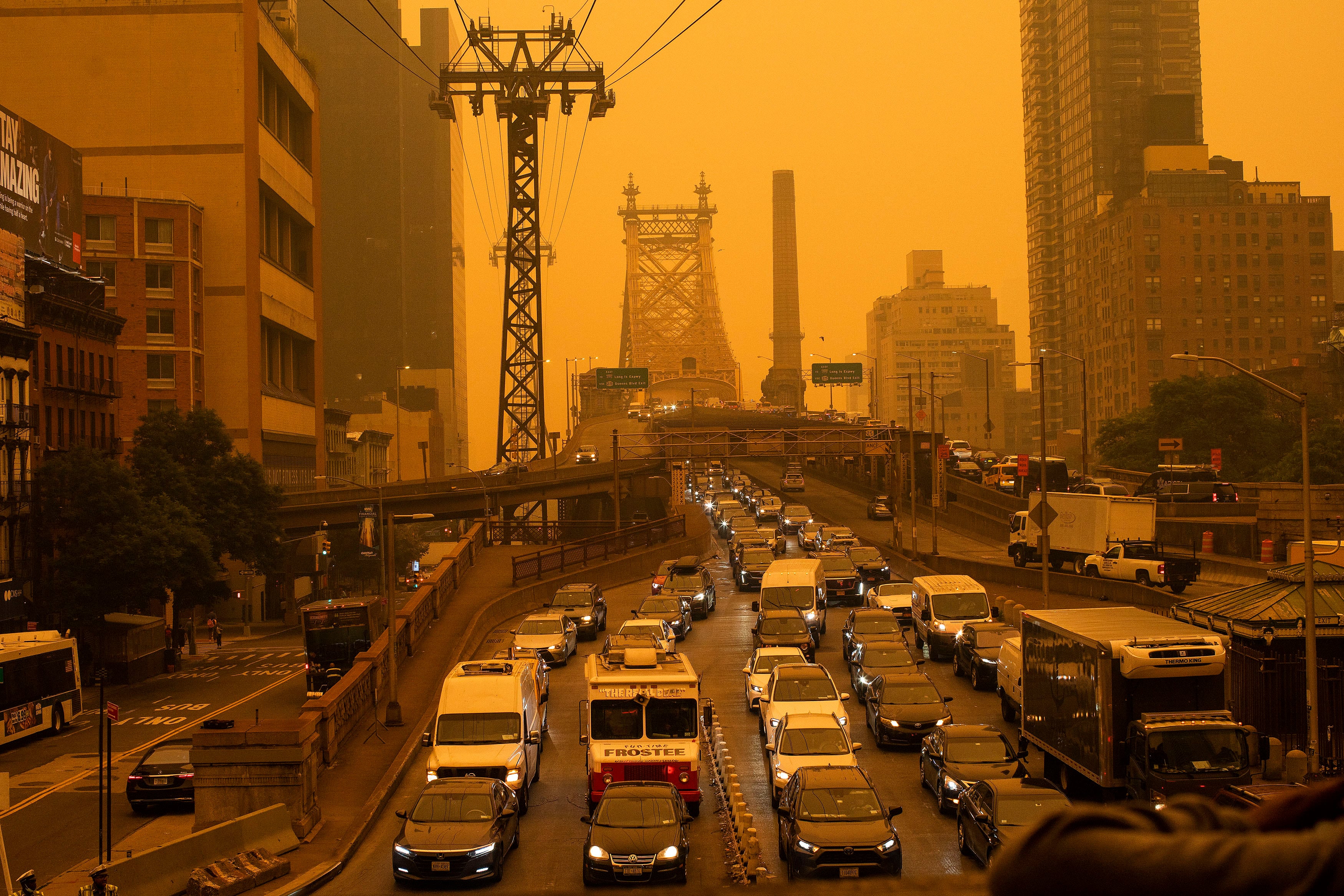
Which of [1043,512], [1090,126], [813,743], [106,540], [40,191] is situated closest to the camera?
[813,743]

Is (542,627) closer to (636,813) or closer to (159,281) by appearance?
(636,813)

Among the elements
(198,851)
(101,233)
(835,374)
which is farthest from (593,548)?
(835,374)

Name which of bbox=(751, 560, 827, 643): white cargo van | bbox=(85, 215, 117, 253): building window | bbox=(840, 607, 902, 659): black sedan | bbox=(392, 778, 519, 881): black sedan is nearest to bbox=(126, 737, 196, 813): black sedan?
bbox=(392, 778, 519, 881): black sedan

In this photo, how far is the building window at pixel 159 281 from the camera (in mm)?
81625

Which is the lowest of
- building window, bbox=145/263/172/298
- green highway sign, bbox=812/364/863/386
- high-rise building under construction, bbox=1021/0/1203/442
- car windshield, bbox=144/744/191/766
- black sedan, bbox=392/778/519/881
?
car windshield, bbox=144/744/191/766

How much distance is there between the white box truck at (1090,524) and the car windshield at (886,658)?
14.8m

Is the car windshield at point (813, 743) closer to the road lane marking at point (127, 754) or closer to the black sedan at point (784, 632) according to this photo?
the black sedan at point (784, 632)

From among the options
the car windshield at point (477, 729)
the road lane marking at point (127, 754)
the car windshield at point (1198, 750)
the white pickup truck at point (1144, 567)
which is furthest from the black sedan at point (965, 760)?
the white pickup truck at point (1144, 567)

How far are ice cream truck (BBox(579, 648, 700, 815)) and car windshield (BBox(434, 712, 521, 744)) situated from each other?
6.53 feet

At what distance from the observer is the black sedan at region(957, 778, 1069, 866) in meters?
17.4

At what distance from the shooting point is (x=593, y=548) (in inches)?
2280

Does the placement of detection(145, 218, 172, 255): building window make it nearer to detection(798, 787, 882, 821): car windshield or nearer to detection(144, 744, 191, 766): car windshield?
detection(144, 744, 191, 766): car windshield

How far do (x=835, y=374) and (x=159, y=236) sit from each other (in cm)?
6065

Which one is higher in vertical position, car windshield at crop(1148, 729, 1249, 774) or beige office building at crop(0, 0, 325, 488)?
beige office building at crop(0, 0, 325, 488)
